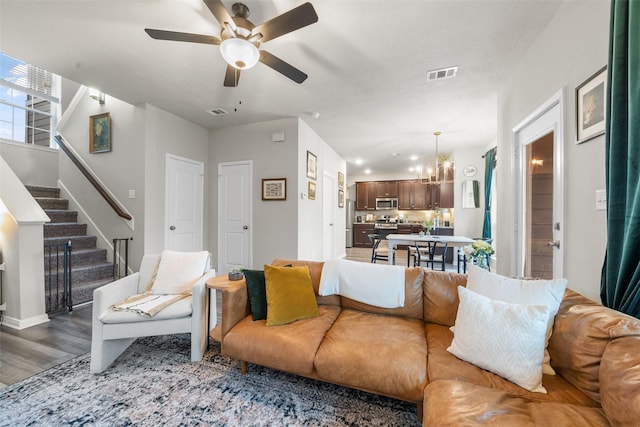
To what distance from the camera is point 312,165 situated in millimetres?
4793

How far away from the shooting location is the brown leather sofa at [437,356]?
976 mm

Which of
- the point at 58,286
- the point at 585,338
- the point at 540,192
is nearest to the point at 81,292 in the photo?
the point at 58,286

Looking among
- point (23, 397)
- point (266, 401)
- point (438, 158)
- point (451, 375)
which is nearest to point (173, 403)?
point (266, 401)

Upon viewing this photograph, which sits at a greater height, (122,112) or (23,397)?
(122,112)

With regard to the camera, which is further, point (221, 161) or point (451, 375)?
point (221, 161)

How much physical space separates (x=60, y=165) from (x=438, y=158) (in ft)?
25.5

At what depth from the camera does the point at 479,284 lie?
64.7 inches

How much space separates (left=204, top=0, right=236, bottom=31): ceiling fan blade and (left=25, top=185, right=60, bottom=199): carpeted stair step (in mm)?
4687

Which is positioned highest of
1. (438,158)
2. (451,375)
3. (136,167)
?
(438,158)

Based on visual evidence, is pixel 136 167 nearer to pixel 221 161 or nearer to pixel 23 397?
pixel 221 161

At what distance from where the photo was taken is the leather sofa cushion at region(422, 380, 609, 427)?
0.96 m

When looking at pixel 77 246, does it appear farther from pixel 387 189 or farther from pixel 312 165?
pixel 387 189

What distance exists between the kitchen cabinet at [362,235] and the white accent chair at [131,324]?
7.51 metres

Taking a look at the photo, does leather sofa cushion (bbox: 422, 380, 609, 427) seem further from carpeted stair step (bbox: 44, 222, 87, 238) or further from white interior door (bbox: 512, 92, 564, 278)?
carpeted stair step (bbox: 44, 222, 87, 238)
